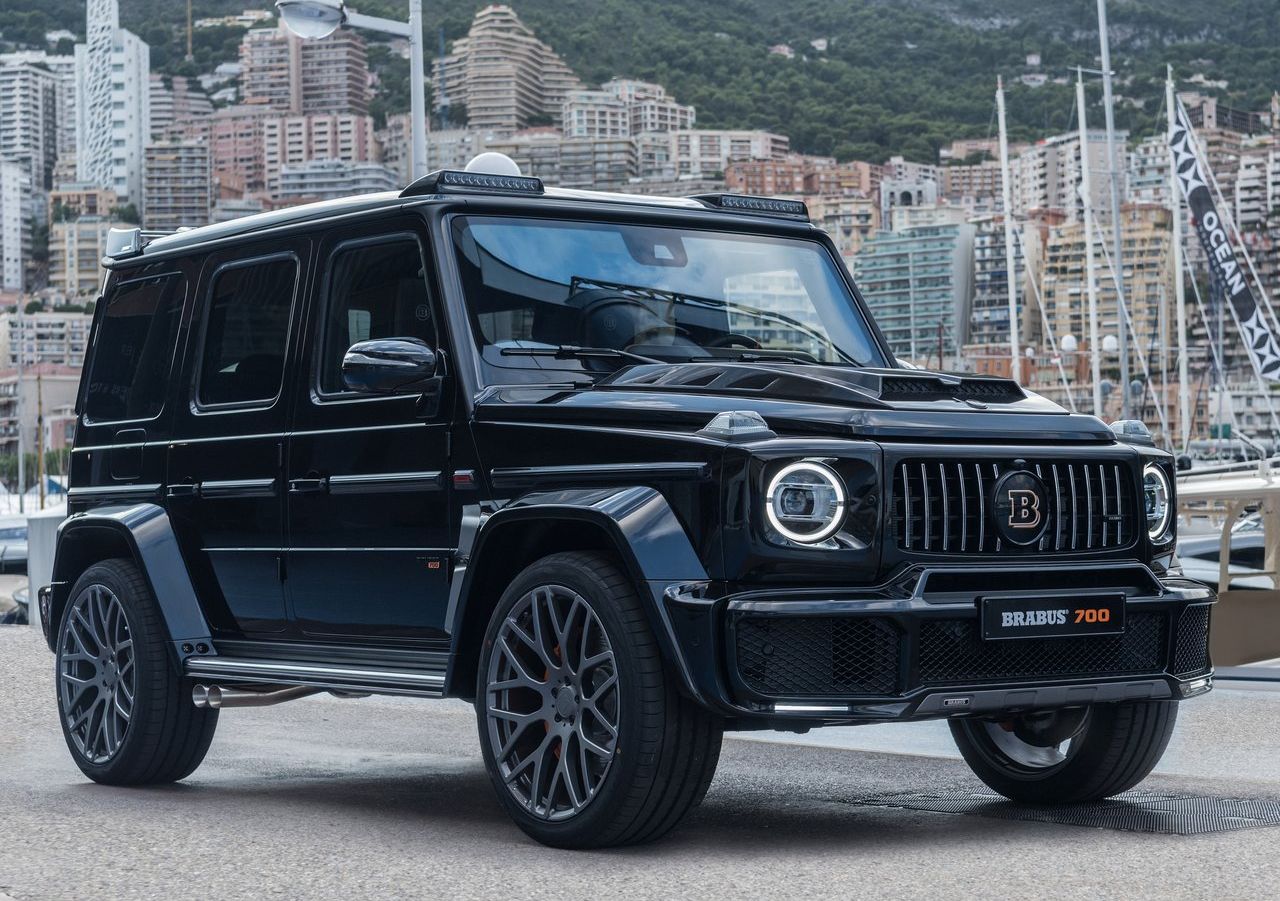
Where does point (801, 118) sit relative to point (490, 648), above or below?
above

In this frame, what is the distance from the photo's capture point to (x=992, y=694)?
17.9 feet

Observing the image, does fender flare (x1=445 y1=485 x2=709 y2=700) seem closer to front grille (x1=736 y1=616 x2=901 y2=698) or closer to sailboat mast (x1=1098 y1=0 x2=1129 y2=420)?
front grille (x1=736 y1=616 x2=901 y2=698)

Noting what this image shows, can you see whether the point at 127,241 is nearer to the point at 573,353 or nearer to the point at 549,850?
the point at 573,353

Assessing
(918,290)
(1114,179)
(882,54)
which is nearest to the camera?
(1114,179)

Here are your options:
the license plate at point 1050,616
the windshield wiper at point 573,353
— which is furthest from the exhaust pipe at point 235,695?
the license plate at point 1050,616

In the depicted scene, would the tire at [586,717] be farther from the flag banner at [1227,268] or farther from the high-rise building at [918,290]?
the high-rise building at [918,290]

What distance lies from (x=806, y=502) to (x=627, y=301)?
1548mm

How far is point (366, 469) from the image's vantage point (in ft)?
21.9

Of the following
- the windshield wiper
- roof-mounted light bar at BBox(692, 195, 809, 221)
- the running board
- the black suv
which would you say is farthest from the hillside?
the windshield wiper

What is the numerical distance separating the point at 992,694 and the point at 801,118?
17179 cm

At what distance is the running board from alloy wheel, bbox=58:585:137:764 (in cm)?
43

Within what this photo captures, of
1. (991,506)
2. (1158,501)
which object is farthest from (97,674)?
(1158,501)

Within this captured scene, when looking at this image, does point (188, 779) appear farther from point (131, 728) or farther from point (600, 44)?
point (600, 44)

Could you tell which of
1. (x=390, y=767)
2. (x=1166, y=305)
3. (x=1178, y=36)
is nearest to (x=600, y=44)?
(x=1178, y=36)
